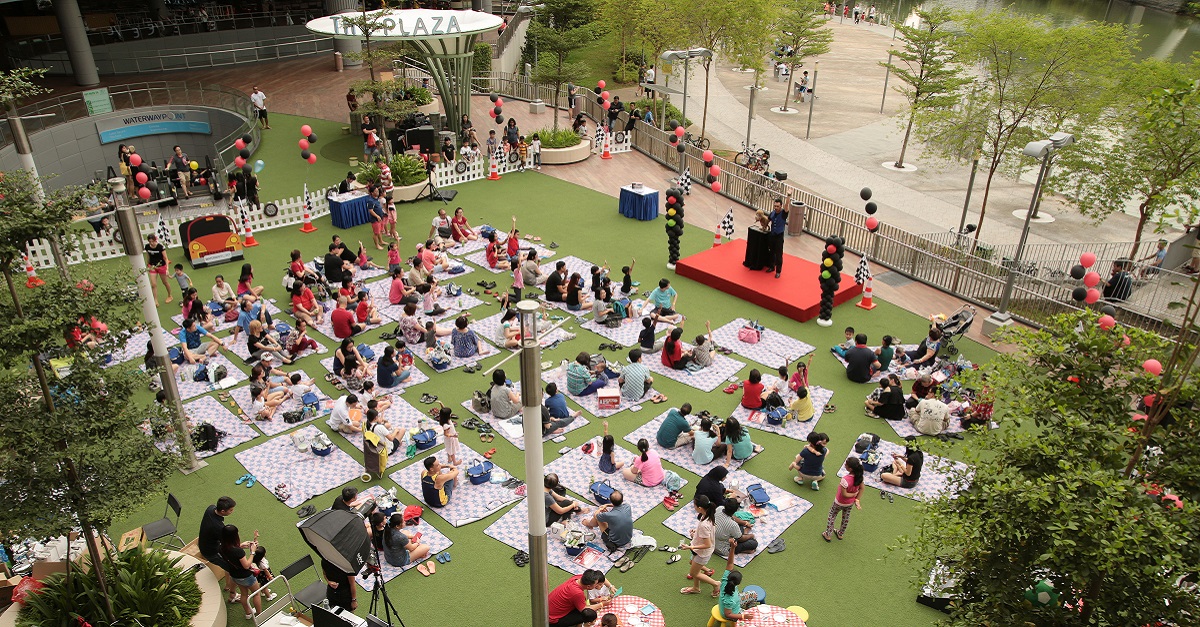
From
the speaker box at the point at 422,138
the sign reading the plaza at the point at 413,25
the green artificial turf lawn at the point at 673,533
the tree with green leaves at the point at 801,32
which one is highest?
the sign reading the plaza at the point at 413,25

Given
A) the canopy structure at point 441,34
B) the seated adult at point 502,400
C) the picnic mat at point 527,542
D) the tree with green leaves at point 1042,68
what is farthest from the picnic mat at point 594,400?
the tree with green leaves at point 1042,68

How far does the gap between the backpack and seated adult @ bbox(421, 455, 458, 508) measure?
7.12 feet

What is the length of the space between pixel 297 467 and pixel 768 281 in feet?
36.7

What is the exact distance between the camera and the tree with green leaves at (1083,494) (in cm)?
591

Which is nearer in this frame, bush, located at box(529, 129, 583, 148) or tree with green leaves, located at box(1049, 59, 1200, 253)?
tree with green leaves, located at box(1049, 59, 1200, 253)

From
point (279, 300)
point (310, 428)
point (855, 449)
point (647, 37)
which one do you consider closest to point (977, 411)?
point (855, 449)

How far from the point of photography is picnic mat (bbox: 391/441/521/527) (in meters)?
12.2

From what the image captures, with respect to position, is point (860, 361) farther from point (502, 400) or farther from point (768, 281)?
point (502, 400)

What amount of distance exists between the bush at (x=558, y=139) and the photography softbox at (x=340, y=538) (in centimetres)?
2038

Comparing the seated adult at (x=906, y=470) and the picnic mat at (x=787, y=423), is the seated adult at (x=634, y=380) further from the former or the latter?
the seated adult at (x=906, y=470)

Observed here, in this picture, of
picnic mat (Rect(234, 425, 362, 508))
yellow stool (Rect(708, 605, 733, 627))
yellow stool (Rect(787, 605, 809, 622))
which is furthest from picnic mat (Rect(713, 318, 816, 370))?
picnic mat (Rect(234, 425, 362, 508))

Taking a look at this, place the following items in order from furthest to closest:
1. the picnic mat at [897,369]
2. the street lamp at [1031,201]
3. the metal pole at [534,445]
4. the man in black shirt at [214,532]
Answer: the picnic mat at [897,369]
the street lamp at [1031,201]
the man in black shirt at [214,532]
the metal pole at [534,445]

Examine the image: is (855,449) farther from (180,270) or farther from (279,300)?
(180,270)

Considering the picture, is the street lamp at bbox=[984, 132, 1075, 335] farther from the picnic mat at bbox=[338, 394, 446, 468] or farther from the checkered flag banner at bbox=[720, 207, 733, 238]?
the picnic mat at bbox=[338, 394, 446, 468]
